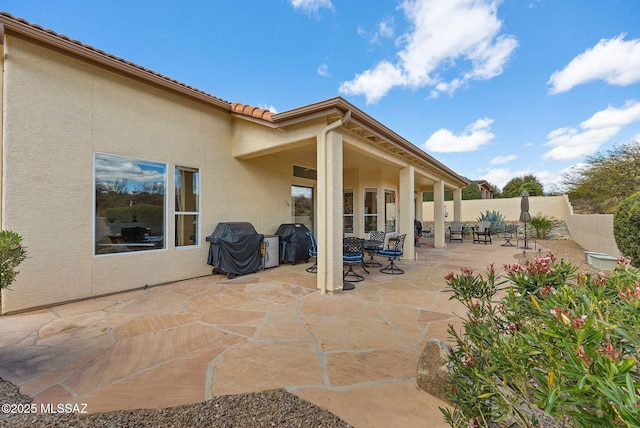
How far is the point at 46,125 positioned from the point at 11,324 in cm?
315

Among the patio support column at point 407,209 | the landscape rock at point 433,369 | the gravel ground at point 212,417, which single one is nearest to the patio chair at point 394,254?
the patio support column at point 407,209

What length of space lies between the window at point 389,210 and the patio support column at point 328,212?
254 inches

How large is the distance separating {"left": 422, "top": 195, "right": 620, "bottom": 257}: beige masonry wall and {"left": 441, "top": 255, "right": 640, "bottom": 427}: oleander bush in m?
10.3

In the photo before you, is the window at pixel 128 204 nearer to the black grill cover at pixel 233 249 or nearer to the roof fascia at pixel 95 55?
the black grill cover at pixel 233 249

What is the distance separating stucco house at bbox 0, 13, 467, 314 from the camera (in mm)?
4203

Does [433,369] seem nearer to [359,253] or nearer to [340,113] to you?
[359,253]

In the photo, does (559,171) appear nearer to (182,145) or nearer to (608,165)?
(608,165)

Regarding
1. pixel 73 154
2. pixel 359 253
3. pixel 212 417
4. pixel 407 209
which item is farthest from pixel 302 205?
pixel 212 417

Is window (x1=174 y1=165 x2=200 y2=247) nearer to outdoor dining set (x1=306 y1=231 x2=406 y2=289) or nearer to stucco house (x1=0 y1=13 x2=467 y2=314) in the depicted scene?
stucco house (x1=0 y1=13 x2=467 y2=314)

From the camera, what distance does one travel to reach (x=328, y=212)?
17.6 ft

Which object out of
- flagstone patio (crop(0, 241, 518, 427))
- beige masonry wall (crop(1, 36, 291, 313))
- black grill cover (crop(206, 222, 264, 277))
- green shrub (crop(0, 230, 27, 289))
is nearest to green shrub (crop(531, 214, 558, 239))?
flagstone patio (crop(0, 241, 518, 427))

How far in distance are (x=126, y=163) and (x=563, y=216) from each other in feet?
81.8

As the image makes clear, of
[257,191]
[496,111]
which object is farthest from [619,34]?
[257,191]

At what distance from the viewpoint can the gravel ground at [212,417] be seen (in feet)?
6.34
